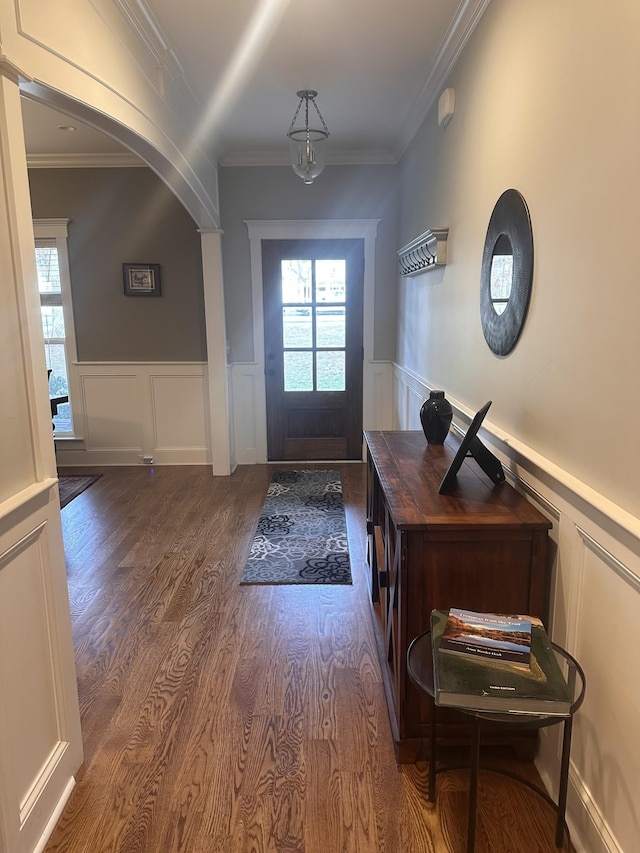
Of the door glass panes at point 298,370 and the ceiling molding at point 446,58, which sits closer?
the ceiling molding at point 446,58

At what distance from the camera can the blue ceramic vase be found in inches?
98.4

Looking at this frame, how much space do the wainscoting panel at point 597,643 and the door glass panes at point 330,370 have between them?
351 cm

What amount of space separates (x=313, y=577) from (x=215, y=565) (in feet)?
1.90

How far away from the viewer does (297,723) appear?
6.37ft

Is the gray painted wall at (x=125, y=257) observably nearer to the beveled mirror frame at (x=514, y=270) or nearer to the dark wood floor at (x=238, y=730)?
the dark wood floor at (x=238, y=730)

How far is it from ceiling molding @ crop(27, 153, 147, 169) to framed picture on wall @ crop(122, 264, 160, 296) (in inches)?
32.0

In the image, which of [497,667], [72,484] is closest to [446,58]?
[497,667]

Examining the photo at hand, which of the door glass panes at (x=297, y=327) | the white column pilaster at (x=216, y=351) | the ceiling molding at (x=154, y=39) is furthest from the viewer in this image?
the door glass panes at (x=297, y=327)

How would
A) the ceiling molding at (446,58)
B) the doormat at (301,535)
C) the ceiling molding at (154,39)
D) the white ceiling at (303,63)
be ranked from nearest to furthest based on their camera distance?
the ceiling molding at (154,39), the ceiling molding at (446,58), the white ceiling at (303,63), the doormat at (301,535)

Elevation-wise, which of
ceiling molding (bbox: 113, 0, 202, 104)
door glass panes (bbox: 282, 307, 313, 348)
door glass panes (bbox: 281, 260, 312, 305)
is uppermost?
ceiling molding (bbox: 113, 0, 202, 104)

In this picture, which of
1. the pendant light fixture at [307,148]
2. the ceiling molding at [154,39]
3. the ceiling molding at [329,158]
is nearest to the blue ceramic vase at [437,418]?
the pendant light fixture at [307,148]

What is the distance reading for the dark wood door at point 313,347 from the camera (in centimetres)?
498

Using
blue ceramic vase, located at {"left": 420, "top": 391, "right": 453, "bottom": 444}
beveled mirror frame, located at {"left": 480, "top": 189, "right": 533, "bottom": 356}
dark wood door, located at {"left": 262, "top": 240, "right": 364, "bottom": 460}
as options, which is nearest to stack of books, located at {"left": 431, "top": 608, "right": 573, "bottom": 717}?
beveled mirror frame, located at {"left": 480, "top": 189, "right": 533, "bottom": 356}

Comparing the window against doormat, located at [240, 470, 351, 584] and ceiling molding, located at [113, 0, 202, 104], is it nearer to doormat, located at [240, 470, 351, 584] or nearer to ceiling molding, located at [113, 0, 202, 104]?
doormat, located at [240, 470, 351, 584]
